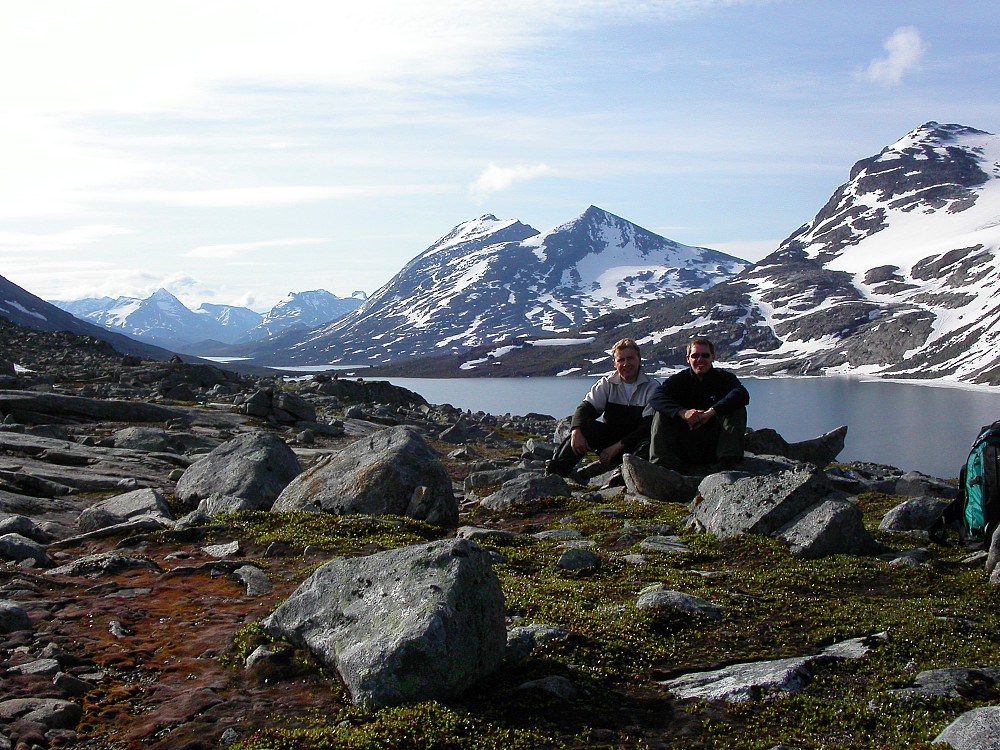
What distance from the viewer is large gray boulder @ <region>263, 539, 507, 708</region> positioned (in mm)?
6250

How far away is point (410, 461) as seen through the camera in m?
14.9

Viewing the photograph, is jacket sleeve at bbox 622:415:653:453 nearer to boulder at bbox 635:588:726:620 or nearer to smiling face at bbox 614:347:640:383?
smiling face at bbox 614:347:640:383

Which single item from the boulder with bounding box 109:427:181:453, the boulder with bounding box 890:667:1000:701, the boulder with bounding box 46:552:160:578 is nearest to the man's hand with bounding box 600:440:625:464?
the boulder with bounding box 46:552:160:578

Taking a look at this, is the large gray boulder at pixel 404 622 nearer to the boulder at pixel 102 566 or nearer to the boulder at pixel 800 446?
the boulder at pixel 102 566

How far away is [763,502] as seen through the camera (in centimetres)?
1212

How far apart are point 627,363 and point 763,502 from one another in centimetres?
577

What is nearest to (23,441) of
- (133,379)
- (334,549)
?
(334,549)

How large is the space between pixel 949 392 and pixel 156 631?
194807 millimetres

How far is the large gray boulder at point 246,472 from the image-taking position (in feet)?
50.7

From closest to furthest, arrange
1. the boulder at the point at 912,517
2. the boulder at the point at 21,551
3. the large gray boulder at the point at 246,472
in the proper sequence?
the boulder at the point at 21,551 → the boulder at the point at 912,517 → the large gray boulder at the point at 246,472

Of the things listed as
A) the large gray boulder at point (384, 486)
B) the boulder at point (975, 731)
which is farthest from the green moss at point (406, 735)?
the large gray boulder at point (384, 486)

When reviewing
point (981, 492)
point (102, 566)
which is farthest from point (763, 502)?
point (102, 566)

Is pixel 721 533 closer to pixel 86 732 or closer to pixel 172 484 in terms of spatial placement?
pixel 86 732

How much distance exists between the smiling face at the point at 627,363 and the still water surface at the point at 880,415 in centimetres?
5219
